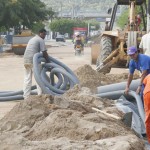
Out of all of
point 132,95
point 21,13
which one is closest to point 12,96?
point 132,95

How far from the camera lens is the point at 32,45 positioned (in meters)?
12.7

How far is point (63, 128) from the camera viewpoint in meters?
7.01

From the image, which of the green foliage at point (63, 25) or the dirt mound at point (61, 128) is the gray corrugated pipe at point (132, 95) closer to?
the dirt mound at point (61, 128)

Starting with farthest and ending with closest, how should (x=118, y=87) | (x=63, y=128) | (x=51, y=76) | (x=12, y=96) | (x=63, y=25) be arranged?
(x=63, y=25), (x=12, y=96), (x=51, y=76), (x=118, y=87), (x=63, y=128)

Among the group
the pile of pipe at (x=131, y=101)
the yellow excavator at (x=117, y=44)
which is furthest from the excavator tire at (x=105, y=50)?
the pile of pipe at (x=131, y=101)

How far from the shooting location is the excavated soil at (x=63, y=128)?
6.45 m

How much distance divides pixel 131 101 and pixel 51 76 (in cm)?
379

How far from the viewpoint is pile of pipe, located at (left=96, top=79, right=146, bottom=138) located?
27.3 ft

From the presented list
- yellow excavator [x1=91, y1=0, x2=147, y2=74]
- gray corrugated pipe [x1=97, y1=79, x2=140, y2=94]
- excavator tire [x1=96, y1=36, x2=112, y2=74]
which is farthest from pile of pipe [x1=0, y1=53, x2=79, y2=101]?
excavator tire [x1=96, y1=36, x2=112, y2=74]

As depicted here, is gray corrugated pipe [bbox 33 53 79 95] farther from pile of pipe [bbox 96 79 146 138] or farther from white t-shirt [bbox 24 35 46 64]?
pile of pipe [bbox 96 79 146 138]

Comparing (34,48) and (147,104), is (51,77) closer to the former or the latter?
(34,48)

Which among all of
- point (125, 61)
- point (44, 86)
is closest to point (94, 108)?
point (44, 86)

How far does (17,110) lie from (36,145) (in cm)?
206

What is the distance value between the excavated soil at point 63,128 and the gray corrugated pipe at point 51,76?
9.27ft
